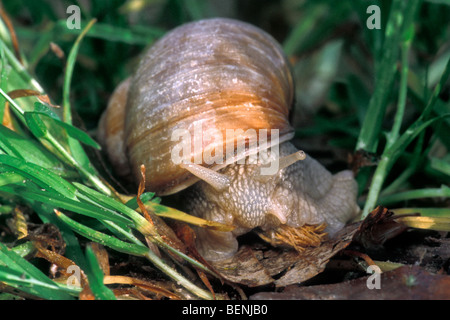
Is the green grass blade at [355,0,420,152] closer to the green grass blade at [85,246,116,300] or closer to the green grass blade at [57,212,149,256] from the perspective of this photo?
the green grass blade at [57,212,149,256]

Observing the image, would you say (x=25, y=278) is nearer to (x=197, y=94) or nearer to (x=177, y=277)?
(x=177, y=277)

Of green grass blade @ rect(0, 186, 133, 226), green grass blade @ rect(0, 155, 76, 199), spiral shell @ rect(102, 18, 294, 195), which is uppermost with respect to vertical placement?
spiral shell @ rect(102, 18, 294, 195)

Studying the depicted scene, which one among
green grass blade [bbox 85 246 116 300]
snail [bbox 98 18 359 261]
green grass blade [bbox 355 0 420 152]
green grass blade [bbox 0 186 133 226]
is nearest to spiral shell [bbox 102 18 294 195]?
snail [bbox 98 18 359 261]

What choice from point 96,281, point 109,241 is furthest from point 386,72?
point 96,281

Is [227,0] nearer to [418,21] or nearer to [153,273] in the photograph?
[418,21]

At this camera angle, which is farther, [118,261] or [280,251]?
[280,251]

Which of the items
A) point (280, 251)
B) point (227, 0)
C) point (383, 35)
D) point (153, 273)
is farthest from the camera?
point (227, 0)

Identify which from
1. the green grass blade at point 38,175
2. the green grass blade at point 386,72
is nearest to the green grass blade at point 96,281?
the green grass blade at point 38,175

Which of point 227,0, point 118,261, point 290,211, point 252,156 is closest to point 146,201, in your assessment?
point 118,261
